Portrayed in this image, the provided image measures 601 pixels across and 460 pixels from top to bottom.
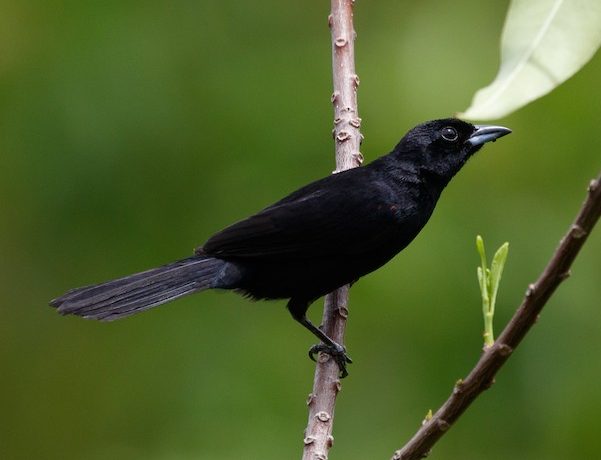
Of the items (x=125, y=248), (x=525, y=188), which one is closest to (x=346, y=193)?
(x=525, y=188)

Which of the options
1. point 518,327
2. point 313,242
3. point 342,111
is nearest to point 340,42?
point 342,111

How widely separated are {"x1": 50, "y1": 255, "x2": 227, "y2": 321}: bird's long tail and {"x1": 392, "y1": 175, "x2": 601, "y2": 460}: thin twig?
59.7 inches

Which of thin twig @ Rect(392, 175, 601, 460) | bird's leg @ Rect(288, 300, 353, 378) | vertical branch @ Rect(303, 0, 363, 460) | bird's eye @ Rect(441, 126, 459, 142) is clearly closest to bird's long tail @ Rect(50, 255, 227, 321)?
bird's leg @ Rect(288, 300, 353, 378)

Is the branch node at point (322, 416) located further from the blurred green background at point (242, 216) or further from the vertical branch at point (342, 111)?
the blurred green background at point (242, 216)

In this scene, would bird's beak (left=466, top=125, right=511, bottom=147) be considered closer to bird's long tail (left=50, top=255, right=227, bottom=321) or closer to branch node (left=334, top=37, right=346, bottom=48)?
branch node (left=334, top=37, right=346, bottom=48)

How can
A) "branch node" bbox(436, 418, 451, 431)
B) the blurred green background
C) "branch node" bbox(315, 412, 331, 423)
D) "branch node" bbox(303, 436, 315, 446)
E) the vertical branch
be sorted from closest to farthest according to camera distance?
"branch node" bbox(436, 418, 451, 431) < "branch node" bbox(303, 436, 315, 446) < "branch node" bbox(315, 412, 331, 423) < the vertical branch < the blurred green background

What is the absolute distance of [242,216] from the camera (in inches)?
160

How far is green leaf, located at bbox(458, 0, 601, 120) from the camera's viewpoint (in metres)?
1.18

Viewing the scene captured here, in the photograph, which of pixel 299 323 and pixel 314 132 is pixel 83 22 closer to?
pixel 314 132

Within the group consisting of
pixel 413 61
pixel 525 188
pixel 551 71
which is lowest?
pixel 551 71

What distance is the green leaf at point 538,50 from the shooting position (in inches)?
46.5

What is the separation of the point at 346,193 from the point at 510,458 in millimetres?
1192

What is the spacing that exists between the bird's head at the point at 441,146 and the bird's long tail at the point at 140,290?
88 cm

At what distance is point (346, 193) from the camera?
11.3 feet
